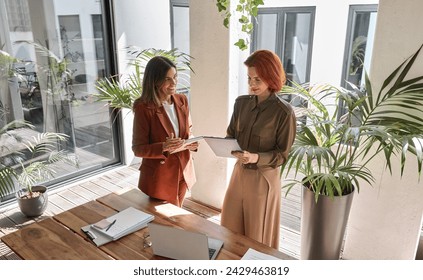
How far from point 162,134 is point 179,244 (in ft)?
2.64

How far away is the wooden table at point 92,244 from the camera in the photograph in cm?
152

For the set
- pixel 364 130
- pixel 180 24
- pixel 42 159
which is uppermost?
pixel 180 24

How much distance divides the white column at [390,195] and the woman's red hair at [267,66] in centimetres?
87

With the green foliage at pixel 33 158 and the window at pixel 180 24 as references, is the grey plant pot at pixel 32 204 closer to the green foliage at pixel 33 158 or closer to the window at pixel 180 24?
the green foliage at pixel 33 158

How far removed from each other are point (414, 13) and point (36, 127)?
3.51 metres

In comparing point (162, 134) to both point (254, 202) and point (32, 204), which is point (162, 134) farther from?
point (32, 204)

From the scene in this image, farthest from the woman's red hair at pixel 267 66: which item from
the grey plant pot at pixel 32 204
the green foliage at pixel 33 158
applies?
the grey plant pot at pixel 32 204

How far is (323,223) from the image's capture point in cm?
229

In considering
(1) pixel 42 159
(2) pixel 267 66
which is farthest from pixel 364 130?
(1) pixel 42 159

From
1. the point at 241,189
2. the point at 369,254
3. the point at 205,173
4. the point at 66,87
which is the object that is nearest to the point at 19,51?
the point at 66,87

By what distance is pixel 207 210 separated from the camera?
11.5ft

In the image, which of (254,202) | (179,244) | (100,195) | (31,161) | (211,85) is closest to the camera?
(179,244)

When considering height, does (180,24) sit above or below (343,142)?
above

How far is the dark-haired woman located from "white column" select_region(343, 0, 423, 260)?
4.27 ft
